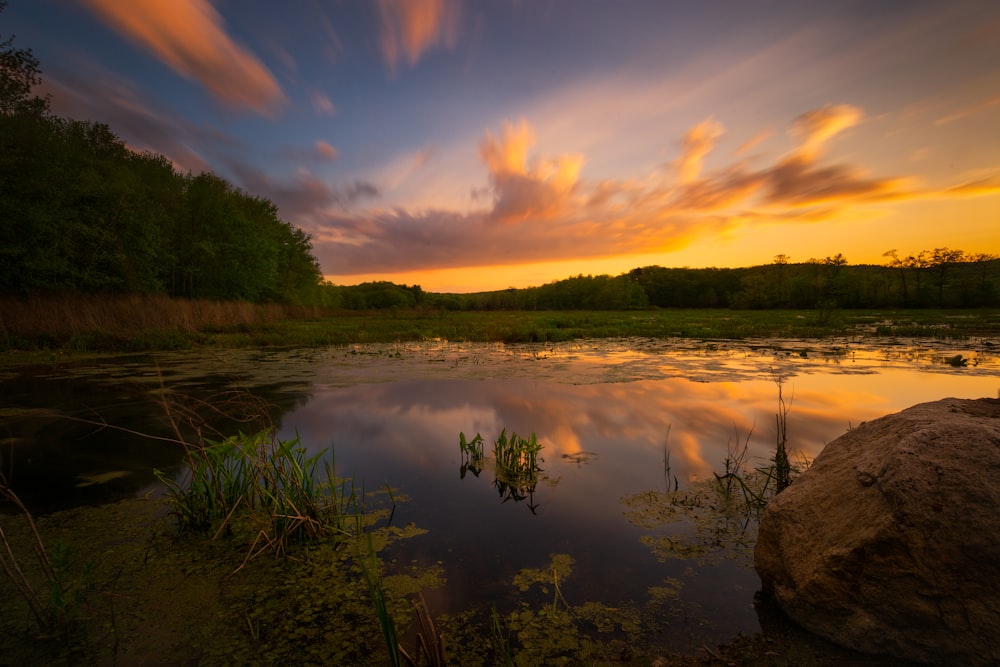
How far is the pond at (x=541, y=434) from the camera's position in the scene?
3.83 m

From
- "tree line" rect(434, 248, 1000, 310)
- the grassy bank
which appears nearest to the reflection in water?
the grassy bank

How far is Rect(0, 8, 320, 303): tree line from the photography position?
60.3 ft

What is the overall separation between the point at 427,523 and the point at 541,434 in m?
3.60

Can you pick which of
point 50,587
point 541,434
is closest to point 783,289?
point 541,434

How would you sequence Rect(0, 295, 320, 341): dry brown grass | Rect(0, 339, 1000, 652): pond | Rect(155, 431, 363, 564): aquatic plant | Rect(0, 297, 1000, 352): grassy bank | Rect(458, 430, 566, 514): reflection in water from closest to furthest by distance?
Rect(0, 339, 1000, 652): pond < Rect(155, 431, 363, 564): aquatic plant < Rect(458, 430, 566, 514): reflection in water < Rect(0, 295, 320, 341): dry brown grass < Rect(0, 297, 1000, 352): grassy bank

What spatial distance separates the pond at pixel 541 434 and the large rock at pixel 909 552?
624mm

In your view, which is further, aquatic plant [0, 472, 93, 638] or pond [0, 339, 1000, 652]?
pond [0, 339, 1000, 652]

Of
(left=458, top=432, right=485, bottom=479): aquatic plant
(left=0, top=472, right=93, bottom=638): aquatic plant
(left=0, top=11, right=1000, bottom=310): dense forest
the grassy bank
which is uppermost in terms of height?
(left=0, top=11, right=1000, bottom=310): dense forest

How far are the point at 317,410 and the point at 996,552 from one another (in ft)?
34.1

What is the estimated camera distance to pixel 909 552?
2.59 meters

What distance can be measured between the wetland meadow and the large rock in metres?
0.34

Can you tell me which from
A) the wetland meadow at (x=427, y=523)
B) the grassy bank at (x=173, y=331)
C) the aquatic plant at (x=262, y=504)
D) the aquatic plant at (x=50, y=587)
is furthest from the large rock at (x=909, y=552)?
the grassy bank at (x=173, y=331)

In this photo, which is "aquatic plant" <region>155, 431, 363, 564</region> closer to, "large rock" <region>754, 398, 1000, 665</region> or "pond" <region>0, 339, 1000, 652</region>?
"pond" <region>0, 339, 1000, 652</region>

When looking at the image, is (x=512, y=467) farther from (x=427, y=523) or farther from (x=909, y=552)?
(x=909, y=552)
